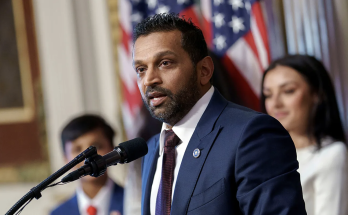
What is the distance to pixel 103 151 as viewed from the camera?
2.83 metres

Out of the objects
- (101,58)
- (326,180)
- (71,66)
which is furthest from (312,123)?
(71,66)

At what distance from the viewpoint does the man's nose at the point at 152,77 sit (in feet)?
4.92

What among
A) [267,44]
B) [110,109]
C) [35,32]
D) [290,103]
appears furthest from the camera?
[35,32]

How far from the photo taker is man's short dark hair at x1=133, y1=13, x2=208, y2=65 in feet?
5.17

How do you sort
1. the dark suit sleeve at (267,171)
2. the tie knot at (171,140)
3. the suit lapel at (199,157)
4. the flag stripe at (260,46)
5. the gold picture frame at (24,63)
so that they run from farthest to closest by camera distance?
1. the gold picture frame at (24,63)
2. the flag stripe at (260,46)
3. the tie knot at (171,140)
4. the suit lapel at (199,157)
5. the dark suit sleeve at (267,171)

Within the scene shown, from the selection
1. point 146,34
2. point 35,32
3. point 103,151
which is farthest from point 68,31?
point 146,34

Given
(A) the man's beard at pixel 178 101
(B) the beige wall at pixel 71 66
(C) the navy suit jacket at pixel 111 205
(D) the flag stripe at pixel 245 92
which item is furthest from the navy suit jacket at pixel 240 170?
(B) the beige wall at pixel 71 66

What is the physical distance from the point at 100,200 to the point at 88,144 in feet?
1.20

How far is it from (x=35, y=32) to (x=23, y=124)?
1089 mm

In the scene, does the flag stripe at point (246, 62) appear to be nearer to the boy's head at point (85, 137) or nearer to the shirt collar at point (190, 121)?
the boy's head at point (85, 137)

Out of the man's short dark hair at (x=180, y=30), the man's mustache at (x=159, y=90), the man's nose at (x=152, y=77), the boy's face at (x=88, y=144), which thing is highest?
the man's short dark hair at (x=180, y=30)

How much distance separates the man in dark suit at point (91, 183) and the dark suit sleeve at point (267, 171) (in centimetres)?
156

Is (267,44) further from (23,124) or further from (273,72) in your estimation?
(23,124)

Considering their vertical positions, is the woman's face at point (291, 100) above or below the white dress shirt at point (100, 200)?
above
